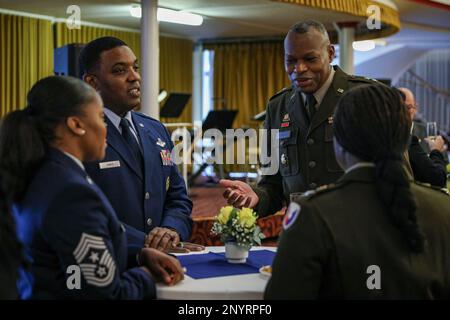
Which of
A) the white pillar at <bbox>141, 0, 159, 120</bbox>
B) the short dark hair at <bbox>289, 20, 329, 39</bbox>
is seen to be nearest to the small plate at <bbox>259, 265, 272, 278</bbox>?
the short dark hair at <bbox>289, 20, 329, 39</bbox>

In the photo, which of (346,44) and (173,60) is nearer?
(346,44)

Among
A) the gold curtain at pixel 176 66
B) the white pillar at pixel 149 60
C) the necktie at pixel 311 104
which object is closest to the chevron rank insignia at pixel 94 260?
the necktie at pixel 311 104

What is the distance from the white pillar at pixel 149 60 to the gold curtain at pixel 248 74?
220 inches

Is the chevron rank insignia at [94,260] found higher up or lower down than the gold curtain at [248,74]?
lower down

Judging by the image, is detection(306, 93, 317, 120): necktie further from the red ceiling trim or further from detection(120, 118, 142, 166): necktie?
the red ceiling trim

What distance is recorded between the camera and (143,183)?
2.69 meters

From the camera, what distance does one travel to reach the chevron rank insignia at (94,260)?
1755 mm

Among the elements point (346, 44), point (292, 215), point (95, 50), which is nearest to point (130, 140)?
point (95, 50)

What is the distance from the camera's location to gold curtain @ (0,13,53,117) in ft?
34.2

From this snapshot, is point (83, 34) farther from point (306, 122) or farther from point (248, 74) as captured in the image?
point (306, 122)

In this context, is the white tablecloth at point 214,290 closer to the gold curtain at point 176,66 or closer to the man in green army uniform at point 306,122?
the man in green army uniform at point 306,122

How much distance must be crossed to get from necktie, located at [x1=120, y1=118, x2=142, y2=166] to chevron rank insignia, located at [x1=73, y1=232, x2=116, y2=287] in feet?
3.10

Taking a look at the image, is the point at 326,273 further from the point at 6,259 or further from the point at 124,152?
the point at 124,152

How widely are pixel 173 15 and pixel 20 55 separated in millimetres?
2639
